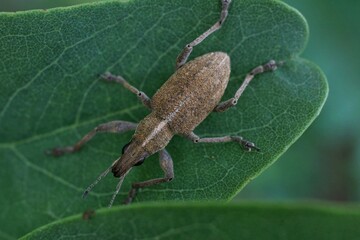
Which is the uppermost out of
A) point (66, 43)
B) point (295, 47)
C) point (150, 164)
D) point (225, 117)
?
point (66, 43)

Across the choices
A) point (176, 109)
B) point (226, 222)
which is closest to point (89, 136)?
point (176, 109)

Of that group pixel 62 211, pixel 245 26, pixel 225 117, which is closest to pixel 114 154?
pixel 62 211

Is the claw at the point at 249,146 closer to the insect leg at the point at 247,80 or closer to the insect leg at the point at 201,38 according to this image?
the insect leg at the point at 247,80

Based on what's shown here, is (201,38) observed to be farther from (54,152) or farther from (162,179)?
(54,152)

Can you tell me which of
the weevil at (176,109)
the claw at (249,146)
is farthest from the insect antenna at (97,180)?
the claw at (249,146)

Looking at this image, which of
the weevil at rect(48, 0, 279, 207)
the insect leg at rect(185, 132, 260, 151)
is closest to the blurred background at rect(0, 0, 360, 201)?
the weevil at rect(48, 0, 279, 207)

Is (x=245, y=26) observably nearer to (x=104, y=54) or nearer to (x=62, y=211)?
(x=104, y=54)

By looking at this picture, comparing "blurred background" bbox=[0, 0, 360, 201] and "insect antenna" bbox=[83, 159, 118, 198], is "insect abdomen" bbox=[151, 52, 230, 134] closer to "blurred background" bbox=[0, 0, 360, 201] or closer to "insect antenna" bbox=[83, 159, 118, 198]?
"insect antenna" bbox=[83, 159, 118, 198]
